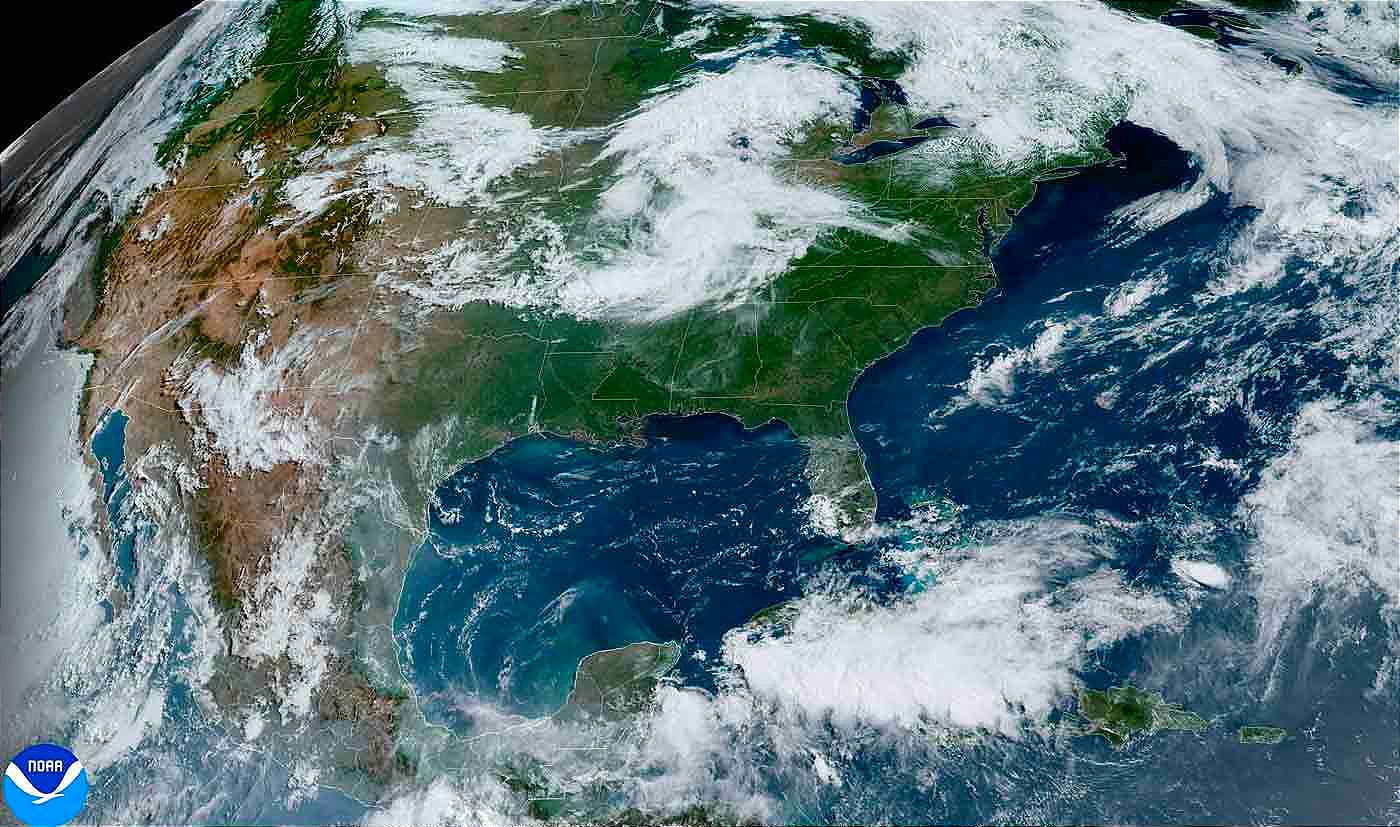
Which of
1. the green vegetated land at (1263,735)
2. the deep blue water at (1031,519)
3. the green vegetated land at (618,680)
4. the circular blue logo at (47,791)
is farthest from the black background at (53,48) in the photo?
the green vegetated land at (1263,735)

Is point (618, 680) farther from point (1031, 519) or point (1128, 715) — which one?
point (1128, 715)

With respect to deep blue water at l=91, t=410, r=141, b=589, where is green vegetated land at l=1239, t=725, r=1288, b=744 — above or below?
below

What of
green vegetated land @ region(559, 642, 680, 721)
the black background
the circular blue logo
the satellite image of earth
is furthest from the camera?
the black background

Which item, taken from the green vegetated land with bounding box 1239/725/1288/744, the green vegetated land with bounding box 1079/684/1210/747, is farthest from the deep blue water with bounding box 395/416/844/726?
the green vegetated land with bounding box 1239/725/1288/744

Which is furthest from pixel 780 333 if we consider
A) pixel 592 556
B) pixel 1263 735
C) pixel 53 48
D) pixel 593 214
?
pixel 53 48

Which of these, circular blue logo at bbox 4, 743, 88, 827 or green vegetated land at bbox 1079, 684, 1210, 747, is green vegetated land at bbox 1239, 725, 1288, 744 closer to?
green vegetated land at bbox 1079, 684, 1210, 747

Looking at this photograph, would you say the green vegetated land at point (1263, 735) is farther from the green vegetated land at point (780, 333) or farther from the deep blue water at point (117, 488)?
the deep blue water at point (117, 488)
